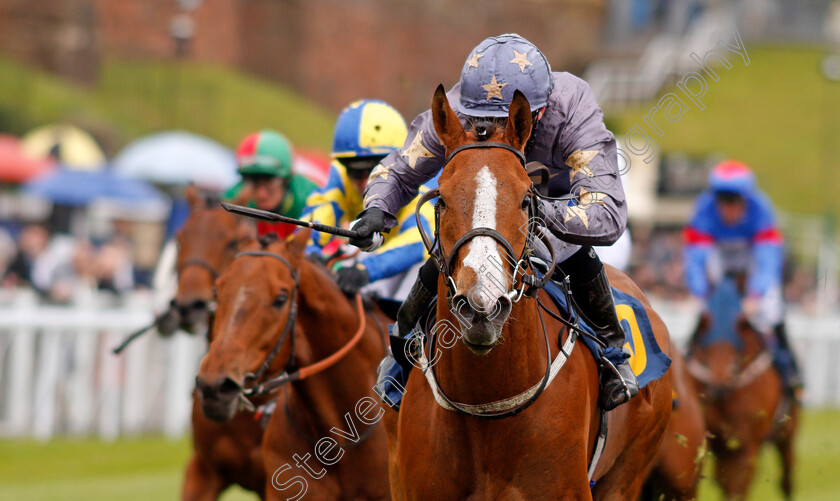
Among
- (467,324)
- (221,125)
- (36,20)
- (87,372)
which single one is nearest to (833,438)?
(87,372)

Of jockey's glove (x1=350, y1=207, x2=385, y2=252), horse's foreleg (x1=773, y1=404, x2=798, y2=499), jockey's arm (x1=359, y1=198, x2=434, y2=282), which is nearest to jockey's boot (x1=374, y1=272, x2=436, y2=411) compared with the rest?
jockey's glove (x1=350, y1=207, x2=385, y2=252)

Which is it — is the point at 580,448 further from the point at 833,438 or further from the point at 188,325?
the point at 833,438

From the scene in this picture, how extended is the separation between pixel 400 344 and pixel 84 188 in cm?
1286

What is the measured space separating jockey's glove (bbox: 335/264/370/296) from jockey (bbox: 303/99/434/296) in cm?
2

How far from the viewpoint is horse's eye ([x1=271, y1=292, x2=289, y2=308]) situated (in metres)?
5.62

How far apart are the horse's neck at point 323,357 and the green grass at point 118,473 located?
464 cm

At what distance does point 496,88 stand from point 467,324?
3.22 ft

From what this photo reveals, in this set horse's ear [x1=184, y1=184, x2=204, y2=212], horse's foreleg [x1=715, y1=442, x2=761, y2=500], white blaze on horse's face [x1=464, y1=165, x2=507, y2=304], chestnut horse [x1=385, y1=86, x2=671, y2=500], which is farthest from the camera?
horse's foreleg [x1=715, y1=442, x2=761, y2=500]

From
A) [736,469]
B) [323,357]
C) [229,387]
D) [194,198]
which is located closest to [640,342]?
[323,357]

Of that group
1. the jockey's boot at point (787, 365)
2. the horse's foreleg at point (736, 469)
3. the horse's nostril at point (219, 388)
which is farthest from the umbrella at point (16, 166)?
the horse's nostril at point (219, 388)

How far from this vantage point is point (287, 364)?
5.82 meters

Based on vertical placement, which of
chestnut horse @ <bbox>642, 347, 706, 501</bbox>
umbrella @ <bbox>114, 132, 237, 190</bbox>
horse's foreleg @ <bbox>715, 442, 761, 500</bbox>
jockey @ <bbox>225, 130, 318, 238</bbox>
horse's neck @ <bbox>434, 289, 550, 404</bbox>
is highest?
horse's neck @ <bbox>434, 289, 550, 404</bbox>

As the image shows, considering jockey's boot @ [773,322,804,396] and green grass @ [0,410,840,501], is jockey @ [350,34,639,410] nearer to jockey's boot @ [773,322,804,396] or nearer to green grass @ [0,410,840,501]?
jockey's boot @ [773,322,804,396]

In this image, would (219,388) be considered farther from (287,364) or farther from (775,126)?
(775,126)
